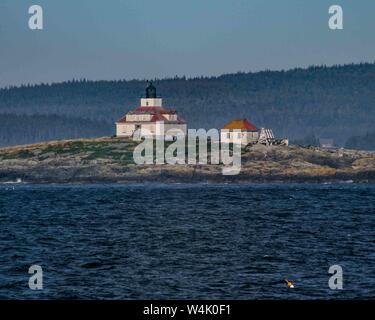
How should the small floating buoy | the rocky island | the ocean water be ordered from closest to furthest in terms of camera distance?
the ocean water, the small floating buoy, the rocky island

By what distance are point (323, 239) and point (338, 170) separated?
12800 centimetres

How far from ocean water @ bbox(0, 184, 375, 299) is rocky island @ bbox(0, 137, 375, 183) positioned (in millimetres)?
85219

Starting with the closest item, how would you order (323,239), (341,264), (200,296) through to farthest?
(200,296), (341,264), (323,239)

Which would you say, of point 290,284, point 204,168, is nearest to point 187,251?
point 290,284

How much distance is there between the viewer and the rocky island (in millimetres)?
184000

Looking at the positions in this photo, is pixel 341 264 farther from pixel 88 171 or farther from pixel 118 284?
pixel 88 171

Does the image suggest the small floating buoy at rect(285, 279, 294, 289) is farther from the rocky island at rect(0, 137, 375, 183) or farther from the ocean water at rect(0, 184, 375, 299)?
the rocky island at rect(0, 137, 375, 183)

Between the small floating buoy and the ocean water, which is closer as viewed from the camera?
the ocean water

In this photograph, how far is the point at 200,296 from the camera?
122ft

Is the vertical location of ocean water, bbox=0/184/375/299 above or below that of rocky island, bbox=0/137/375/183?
above

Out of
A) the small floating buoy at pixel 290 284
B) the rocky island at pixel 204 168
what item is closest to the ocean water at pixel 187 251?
the small floating buoy at pixel 290 284

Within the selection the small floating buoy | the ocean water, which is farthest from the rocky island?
the small floating buoy
